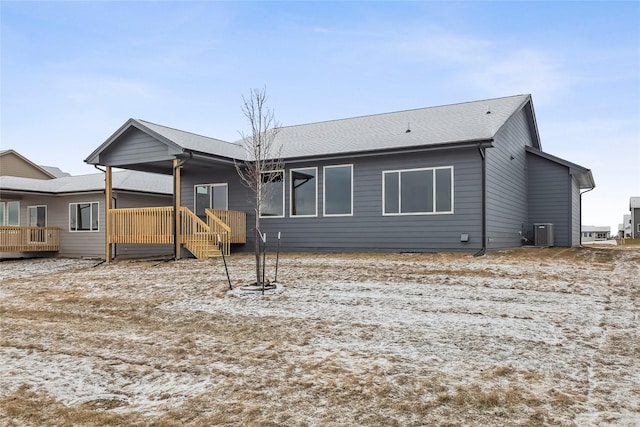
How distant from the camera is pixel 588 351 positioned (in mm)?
5133

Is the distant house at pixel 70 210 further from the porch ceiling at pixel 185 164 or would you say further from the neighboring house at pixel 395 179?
the neighboring house at pixel 395 179

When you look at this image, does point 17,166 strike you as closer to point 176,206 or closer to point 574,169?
point 176,206

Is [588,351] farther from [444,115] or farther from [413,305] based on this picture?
[444,115]

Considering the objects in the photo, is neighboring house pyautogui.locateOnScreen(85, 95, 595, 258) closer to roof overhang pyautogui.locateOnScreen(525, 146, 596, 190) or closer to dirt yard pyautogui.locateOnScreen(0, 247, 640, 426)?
roof overhang pyautogui.locateOnScreen(525, 146, 596, 190)

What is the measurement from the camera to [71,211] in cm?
2116

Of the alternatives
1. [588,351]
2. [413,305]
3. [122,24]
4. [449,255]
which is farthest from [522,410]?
[122,24]

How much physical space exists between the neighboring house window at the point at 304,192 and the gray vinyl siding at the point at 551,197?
816cm

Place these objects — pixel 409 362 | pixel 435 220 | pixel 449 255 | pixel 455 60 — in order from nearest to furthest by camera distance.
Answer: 1. pixel 409 362
2. pixel 449 255
3. pixel 435 220
4. pixel 455 60

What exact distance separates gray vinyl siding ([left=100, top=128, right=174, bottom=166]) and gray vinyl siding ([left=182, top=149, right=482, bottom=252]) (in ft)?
9.13

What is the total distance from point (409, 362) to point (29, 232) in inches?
819

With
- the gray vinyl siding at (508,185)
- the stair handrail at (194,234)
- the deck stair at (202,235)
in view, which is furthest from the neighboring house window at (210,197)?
the gray vinyl siding at (508,185)

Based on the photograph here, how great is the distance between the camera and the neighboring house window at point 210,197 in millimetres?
18078

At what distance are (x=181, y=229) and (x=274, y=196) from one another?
3.25m

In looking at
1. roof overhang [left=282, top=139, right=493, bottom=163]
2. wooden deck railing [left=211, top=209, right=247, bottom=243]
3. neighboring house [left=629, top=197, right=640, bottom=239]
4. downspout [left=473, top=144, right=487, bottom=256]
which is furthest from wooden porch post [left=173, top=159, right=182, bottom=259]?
neighboring house [left=629, top=197, right=640, bottom=239]
